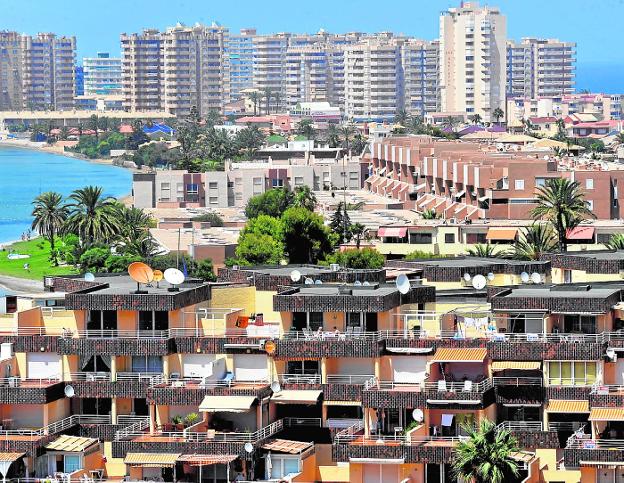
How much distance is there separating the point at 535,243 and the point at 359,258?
4901 millimetres

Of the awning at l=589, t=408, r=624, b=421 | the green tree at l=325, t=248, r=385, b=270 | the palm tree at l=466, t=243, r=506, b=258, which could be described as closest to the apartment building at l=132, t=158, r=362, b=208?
the palm tree at l=466, t=243, r=506, b=258

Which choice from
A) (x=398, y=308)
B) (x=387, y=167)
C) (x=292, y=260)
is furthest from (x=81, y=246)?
(x=398, y=308)

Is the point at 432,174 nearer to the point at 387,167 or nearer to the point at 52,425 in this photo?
the point at 387,167

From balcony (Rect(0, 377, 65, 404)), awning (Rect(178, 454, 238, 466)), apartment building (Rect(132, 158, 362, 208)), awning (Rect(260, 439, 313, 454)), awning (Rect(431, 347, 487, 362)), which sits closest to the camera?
awning (Rect(178, 454, 238, 466))

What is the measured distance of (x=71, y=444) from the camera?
2775 cm

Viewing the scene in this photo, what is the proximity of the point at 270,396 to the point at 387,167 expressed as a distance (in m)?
80.3

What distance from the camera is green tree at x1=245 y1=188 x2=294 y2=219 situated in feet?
273

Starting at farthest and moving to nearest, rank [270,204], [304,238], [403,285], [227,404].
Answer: [270,204]
[304,238]
[403,285]
[227,404]

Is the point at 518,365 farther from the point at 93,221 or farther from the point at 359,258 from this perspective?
the point at 93,221

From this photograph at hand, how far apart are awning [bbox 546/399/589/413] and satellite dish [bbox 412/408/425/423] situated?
1.65 meters

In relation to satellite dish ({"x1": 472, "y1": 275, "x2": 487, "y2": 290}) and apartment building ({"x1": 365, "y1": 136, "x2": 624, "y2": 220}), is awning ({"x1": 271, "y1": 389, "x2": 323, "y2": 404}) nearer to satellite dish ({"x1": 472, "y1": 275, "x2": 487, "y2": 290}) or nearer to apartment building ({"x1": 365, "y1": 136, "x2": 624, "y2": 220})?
satellite dish ({"x1": 472, "y1": 275, "x2": 487, "y2": 290})

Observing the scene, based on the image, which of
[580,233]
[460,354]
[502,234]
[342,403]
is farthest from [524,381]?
[502,234]

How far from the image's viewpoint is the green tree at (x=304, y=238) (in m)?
60.5

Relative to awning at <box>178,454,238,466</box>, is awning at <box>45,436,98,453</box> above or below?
above
